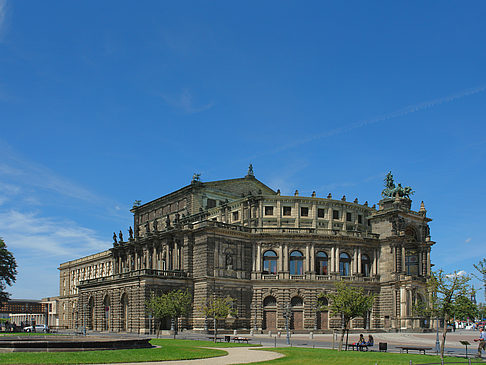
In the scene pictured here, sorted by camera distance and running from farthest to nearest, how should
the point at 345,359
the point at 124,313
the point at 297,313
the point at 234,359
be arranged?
the point at 297,313 → the point at 124,313 → the point at 345,359 → the point at 234,359

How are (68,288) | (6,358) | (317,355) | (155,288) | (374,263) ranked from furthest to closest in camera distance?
1. (68,288)
2. (374,263)
3. (155,288)
4. (317,355)
5. (6,358)

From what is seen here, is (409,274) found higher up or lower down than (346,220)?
lower down

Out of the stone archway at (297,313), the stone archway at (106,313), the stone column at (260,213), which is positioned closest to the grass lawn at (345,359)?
the stone archway at (297,313)

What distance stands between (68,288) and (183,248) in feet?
237

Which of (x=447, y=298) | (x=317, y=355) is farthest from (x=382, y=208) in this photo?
(x=317, y=355)

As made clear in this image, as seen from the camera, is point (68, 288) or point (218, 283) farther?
point (68, 288)

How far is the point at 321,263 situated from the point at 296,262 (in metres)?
3.85

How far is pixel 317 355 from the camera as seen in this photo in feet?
129

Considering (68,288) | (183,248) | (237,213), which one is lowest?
(68,288)

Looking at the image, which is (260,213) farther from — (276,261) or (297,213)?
(276,261)

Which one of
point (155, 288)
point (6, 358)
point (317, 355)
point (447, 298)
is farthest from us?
point (155, 288)

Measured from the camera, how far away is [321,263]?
86.4 meters

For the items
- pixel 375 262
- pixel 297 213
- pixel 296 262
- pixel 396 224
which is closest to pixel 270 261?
pixel 296 262

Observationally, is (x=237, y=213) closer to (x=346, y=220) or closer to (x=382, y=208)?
(x=346, y=220)
